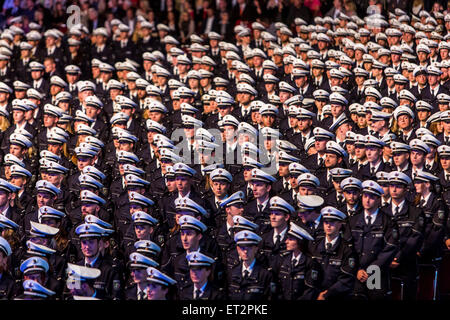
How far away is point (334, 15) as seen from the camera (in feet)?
68.1

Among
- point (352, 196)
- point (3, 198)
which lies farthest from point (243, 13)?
point (352, 196)

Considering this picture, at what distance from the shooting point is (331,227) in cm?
1062

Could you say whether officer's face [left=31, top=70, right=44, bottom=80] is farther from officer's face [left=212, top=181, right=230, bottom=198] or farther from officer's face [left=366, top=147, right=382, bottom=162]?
officer's face [left=366, top=147, right=382, bottom=162]

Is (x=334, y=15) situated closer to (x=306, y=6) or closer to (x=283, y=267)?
(x=306, y=6)

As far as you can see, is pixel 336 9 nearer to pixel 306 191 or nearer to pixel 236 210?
pixel 306 191

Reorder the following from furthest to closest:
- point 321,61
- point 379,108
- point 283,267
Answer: point 321,61, point 379,108, point 283,267

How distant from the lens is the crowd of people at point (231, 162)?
10.4m

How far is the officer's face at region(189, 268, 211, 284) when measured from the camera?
10.0m

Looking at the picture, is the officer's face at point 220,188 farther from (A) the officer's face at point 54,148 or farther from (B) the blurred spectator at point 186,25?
(B) the blurred spectator at point 186,25

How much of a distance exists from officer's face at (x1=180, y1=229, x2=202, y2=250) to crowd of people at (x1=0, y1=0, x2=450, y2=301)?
27 millimetres

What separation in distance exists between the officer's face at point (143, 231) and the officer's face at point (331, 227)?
7.48 feet
